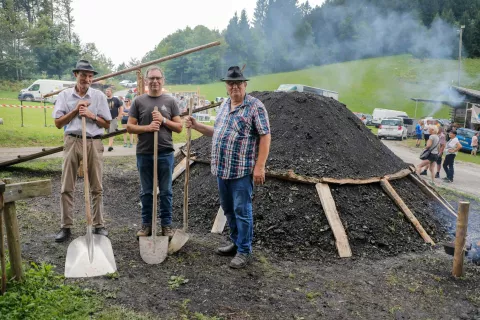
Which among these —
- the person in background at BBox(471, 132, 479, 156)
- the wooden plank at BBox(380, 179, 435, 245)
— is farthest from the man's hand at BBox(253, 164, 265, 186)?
the person in background at BBox(471, 132, 479, 156)

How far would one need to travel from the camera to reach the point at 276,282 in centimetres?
403

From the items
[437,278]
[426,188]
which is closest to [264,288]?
[437,278]

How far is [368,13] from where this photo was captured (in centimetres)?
4500

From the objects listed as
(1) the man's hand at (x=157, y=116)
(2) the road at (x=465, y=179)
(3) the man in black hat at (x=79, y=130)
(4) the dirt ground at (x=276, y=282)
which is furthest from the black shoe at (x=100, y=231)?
(2) the road at (x=465, y=179)

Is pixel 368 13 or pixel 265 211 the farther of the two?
pixel 368 13

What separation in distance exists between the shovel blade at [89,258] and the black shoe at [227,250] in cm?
119

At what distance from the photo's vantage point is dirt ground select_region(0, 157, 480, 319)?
3508 millimetres

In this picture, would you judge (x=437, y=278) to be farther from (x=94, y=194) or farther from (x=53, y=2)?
(x=53, y=2)

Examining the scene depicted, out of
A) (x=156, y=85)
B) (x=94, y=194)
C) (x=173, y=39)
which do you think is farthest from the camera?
(x=173, y=39)

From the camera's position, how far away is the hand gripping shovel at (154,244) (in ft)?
13.9

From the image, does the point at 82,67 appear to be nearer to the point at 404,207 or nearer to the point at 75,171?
the point at 75,171

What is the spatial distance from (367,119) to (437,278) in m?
34.2

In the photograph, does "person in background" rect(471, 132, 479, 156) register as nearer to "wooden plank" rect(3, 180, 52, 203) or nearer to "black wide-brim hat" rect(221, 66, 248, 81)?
"black wide-brim hat" rect(221, 66, 248, 81)

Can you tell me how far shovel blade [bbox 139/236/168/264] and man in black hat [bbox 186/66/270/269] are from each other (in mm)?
748
